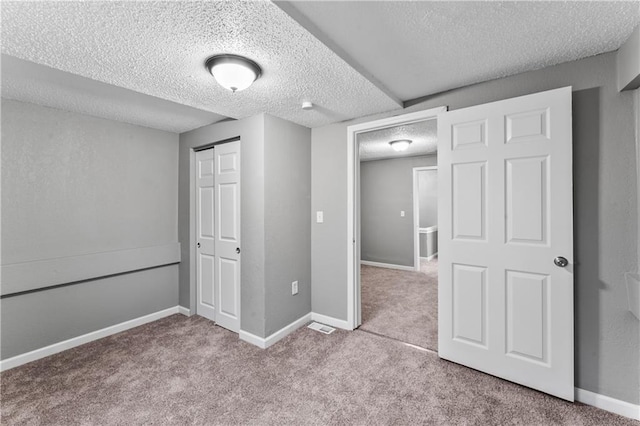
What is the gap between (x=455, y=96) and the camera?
2.31m

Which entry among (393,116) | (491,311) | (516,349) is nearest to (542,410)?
(516,349)

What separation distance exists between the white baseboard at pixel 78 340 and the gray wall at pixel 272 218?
1.23 meters

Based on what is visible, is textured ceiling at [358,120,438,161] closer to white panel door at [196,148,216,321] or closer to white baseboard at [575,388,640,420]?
white panel door at [196,148,216,321]

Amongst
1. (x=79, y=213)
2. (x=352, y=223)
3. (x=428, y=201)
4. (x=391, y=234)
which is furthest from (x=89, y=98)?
(x=428, y=201)

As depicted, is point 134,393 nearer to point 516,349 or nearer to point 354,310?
point 354,310

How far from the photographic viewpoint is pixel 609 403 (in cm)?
177

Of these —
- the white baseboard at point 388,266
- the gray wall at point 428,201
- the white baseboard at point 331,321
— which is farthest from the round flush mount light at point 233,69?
the gray wall at point 428,201

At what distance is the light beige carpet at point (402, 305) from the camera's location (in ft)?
9.36

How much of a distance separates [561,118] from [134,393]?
11.1 feet

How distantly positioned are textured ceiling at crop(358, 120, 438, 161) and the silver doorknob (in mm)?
1770

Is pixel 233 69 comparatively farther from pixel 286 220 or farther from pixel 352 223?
pixel 352 223

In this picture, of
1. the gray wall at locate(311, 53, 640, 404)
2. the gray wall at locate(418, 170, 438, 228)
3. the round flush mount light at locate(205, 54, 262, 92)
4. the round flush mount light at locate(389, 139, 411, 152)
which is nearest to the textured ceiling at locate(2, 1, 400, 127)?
the round flush mount light at locate(205, 54, 262, 92)

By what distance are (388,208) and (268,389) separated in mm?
4469

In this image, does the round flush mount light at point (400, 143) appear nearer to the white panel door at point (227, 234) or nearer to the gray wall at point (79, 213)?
the white panel door at point (227, 234)
